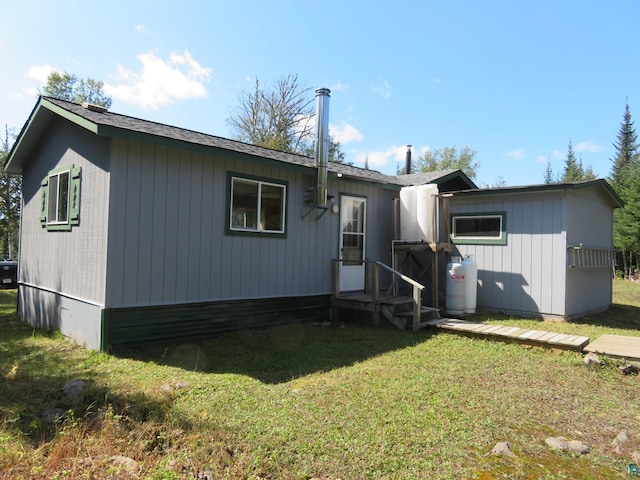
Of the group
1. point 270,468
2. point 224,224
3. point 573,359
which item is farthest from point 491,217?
point 270,468

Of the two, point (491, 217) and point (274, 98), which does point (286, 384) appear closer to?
point (491, 217)

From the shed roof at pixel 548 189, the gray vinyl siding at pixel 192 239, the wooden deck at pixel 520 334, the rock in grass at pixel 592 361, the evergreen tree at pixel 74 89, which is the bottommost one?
the rock in grass at pixel 592 361

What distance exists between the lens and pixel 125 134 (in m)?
5.04

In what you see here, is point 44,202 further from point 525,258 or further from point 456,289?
point 525,258

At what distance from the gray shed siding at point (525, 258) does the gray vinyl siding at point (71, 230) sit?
23.9 ft

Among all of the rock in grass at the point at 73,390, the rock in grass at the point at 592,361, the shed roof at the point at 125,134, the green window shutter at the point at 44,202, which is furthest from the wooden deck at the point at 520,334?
the green window shutter at the point at 44,202

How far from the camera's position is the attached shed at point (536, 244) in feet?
25.2

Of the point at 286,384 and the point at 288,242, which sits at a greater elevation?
the point at 288,242

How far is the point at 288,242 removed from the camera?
7.14m

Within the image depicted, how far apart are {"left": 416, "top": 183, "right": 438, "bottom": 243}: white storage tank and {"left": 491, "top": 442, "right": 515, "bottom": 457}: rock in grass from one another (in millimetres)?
5725

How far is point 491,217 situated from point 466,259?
4.46 ft

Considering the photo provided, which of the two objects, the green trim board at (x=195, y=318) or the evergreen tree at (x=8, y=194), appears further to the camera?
the evergreen tree at (x=8, y=194)

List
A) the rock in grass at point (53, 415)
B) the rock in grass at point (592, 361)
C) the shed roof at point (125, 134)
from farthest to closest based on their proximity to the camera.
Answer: the shed roof at point (125, 134) → the rock in grass at point (592, 361) → the rock in grass at point (53, 415)

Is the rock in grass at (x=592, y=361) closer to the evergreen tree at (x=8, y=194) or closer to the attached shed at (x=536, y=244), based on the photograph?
the attached shed at (x=536, y=244)
